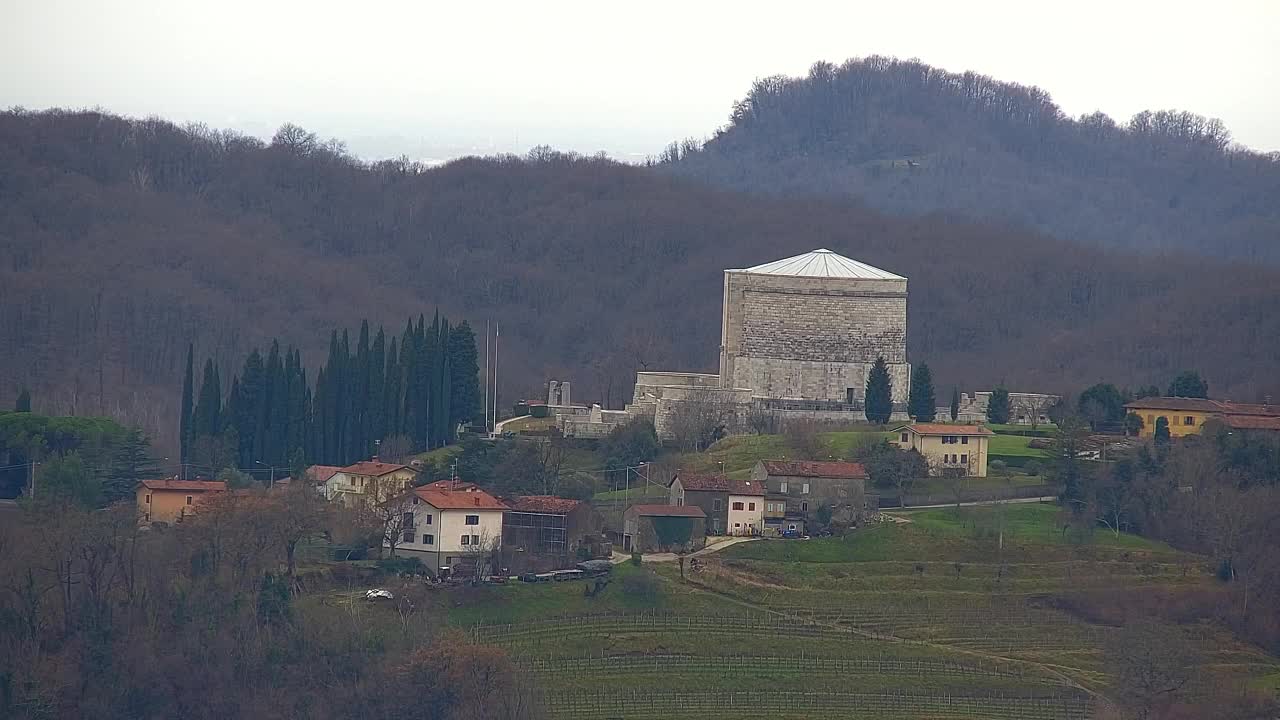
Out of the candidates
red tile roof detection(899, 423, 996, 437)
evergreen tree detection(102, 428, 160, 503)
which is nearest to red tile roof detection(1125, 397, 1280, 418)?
red tile roof detection(899, 423, 996, 437)

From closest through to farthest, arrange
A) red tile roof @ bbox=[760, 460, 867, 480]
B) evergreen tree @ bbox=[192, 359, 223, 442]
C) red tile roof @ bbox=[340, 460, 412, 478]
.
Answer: red tile roof @ bbox=[760, 460, 867, 480], red tile roof @ bbox=[340, 460, 412, 478], evergreen tree @ bbox=[192, 359, 223, 442]

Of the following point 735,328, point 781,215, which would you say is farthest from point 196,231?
point 735,328

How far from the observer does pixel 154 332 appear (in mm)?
98188

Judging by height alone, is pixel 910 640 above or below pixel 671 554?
below

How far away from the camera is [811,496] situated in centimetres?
6581

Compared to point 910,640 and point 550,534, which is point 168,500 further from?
point 910,640

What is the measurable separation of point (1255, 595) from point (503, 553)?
52.9 ft

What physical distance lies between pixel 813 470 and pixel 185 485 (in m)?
14.2

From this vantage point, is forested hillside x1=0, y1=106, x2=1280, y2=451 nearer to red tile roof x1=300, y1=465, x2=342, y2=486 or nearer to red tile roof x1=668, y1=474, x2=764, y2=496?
red tile roof x1=300, y1=465, x2=342, y2=486

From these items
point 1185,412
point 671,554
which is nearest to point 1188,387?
point 1185,412

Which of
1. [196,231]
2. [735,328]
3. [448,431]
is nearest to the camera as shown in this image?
[448,431]

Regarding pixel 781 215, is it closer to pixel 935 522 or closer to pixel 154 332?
pixel 154 332

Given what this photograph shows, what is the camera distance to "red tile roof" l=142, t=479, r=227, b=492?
6544cm

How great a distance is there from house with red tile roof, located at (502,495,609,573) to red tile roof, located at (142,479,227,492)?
22.2 feet
